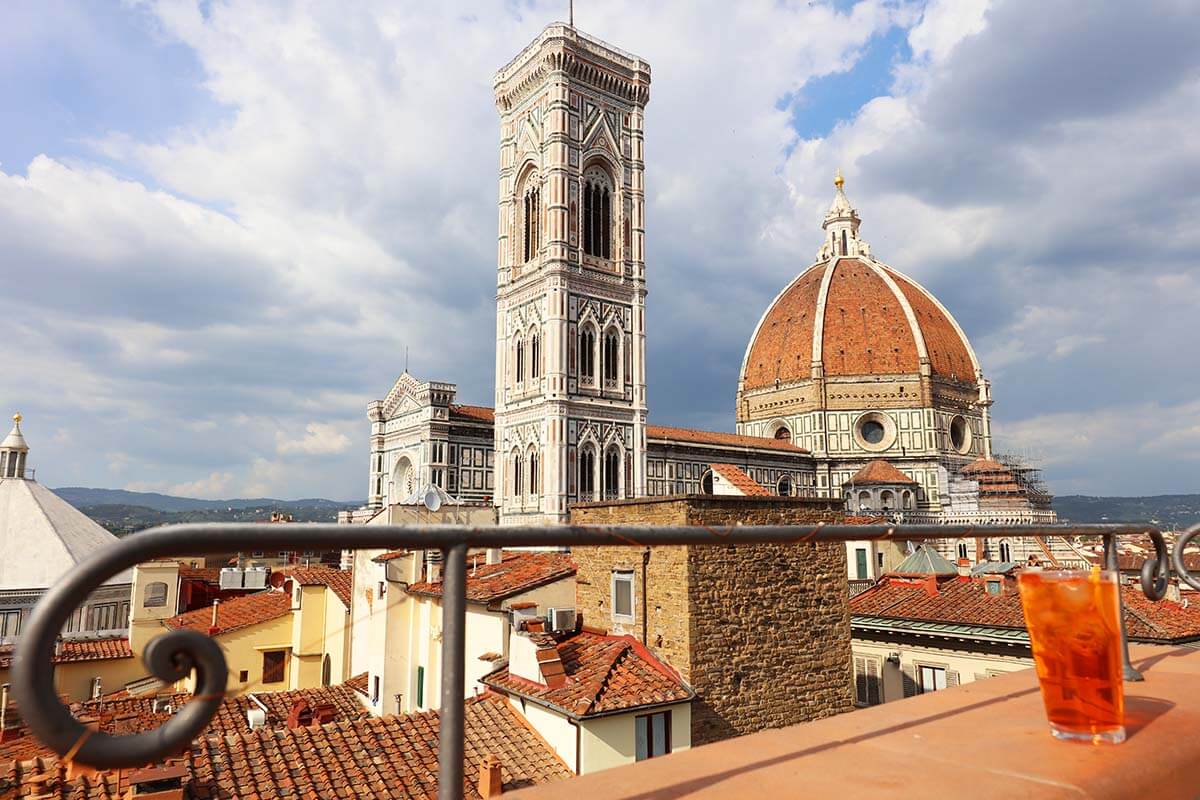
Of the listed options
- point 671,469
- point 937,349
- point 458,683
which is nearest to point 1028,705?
point 458,683

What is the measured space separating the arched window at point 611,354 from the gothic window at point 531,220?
6561 millimetres

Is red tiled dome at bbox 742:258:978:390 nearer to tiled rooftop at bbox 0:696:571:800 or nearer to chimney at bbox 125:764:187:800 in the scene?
tiled rooftop at bbox 0:696:571:800

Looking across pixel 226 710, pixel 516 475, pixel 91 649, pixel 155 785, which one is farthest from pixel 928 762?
pixel 516 475

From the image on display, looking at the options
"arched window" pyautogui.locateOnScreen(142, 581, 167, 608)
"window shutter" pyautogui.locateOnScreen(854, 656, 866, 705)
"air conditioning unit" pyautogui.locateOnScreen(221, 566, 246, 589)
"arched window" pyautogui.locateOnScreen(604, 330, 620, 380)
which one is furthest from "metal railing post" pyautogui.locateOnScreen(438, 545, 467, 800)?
"arched window" pyautogui.locateOnScreen(604, 330, 620, 380)

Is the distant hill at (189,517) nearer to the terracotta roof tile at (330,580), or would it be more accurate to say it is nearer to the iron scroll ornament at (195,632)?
the iron scroll ornament at (195,632)

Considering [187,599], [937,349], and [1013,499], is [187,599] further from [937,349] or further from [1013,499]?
[937,349]

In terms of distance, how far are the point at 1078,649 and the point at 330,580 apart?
20.8 metres

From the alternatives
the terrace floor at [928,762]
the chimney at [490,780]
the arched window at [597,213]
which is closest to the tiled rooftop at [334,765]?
the chimney at [490,780]

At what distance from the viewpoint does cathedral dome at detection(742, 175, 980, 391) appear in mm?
70500

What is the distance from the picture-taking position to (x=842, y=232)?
83938 millimetres

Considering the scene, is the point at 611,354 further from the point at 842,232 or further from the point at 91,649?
the point at 842,232

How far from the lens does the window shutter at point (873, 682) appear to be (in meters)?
16.6

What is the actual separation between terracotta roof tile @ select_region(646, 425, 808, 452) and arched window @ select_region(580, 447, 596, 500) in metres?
10.9

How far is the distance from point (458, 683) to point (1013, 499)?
69.2m
